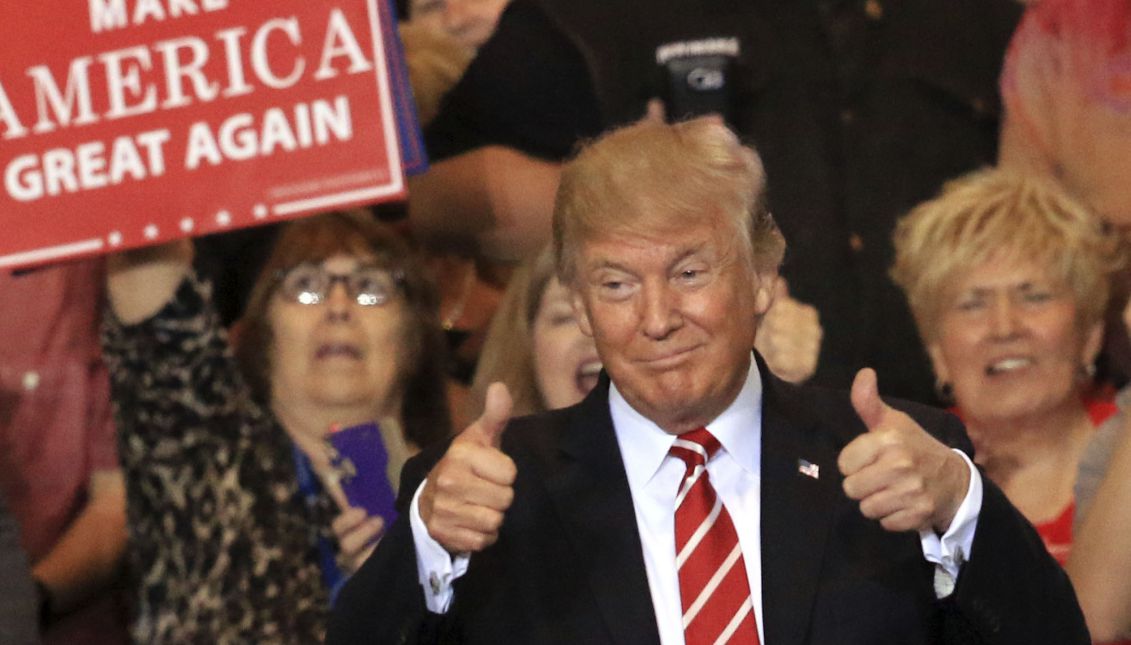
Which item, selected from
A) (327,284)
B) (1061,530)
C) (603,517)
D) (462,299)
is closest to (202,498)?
(327,284)

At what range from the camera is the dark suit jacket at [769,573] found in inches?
74.5

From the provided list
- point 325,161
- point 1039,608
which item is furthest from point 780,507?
point 325,161

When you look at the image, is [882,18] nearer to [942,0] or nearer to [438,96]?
[942,0]

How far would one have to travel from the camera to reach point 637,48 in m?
3.33

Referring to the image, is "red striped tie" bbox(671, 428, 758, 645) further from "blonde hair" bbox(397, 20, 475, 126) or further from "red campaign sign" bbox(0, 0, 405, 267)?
"blonde hair" bbox(397, 20, 475, 126)

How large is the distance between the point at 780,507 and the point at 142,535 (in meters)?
1.45

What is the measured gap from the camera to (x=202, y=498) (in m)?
3.02

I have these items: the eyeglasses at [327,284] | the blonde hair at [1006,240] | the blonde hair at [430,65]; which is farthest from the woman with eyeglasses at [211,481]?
the blonde hair at [1006,240]

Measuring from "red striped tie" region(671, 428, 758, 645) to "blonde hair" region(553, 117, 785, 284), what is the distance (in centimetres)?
24

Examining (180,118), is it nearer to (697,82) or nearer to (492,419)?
(697,82)

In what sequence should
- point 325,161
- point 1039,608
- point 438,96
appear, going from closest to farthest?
point 1039,608 < point 325,161 < point 438,96

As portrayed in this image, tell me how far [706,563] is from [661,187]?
1.32 ft

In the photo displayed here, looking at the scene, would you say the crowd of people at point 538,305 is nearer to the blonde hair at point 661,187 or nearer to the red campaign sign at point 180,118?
the red campaign sign at point 180,118

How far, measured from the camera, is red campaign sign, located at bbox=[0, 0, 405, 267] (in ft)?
9.13
